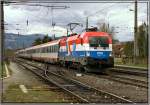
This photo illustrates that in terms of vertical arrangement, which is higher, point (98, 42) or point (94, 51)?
point (98, 42)

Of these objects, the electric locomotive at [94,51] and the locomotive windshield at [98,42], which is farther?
the locomotive windshield at [98,42]

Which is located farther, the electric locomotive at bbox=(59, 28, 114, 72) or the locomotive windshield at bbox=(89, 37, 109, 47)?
the locomotive windshield at bbox=(89, 37, 109, 47)

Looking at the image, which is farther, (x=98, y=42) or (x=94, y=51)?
(x=98, y=42)

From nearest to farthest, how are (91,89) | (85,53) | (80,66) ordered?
(91,89) → (85,53) → (80,66)

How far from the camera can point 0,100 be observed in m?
13.6

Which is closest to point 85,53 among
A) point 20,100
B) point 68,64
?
point 68,64

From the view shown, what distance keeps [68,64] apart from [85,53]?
831 centimetres

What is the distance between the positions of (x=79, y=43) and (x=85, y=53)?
1859 mm

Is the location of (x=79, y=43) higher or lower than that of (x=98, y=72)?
higher

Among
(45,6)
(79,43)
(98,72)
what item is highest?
(45,6)

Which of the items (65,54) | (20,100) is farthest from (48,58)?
(20,100)

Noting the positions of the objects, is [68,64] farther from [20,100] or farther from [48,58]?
[20,100]

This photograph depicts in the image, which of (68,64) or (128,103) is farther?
(68,64)

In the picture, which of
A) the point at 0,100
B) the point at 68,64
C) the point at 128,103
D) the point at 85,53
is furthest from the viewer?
the point at 68,64
